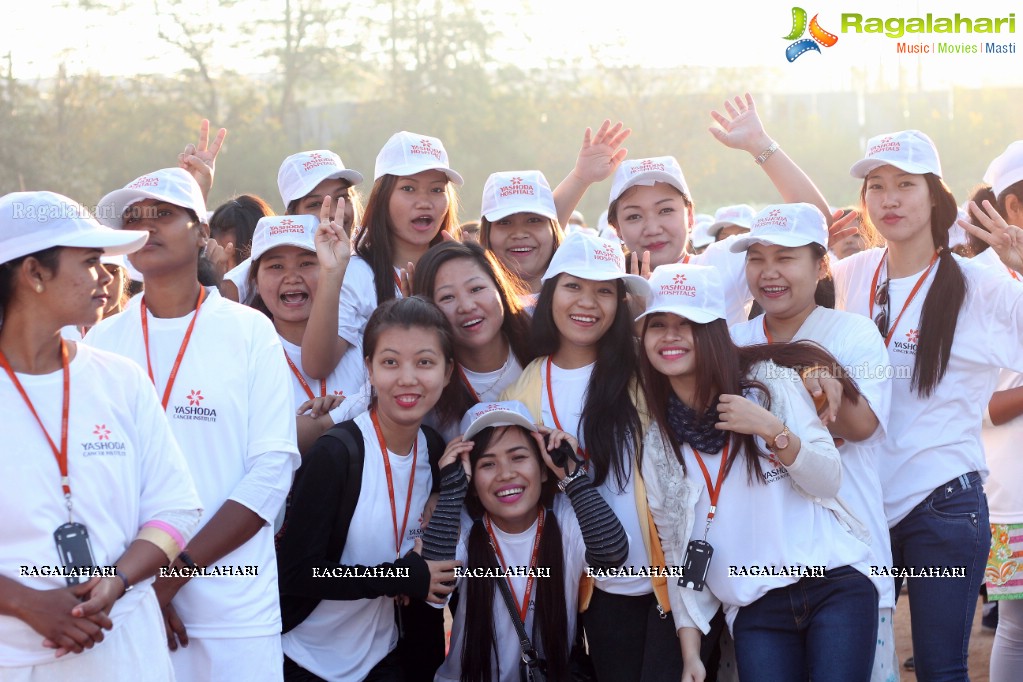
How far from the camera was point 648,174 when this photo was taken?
17.4 feet

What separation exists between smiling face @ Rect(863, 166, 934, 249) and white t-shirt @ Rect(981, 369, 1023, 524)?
1.10 metres

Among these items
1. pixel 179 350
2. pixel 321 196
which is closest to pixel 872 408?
pixel 179 350

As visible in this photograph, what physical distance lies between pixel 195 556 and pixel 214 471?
302 millimetres

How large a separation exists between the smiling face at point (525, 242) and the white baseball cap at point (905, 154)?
146 centimetres

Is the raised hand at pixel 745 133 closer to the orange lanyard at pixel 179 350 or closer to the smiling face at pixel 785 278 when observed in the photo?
the smiling face at pixel 785 278

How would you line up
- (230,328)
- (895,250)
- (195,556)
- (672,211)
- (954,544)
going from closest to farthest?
1. (195,556)
2. (230,328)
3. (954,544)
4. (895,250)
5. (672,211)

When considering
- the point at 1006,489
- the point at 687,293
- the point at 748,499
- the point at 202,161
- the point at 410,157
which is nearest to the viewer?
the point at 748,499

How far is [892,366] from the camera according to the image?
4215 mm

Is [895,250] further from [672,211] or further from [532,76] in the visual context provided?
[532,76]

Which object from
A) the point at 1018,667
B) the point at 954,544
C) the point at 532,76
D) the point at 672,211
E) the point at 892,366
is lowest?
the point at 1018,667

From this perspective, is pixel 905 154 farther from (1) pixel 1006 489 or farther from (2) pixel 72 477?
(2) pixel 72 477

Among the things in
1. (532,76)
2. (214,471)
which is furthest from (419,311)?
(532,76)

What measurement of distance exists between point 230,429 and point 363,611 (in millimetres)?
913

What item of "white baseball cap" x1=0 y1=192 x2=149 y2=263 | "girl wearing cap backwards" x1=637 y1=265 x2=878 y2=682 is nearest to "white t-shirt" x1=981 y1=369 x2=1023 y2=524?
"girl wearing cap backwards" x1=637 y1=265 x2=878 y2=682
